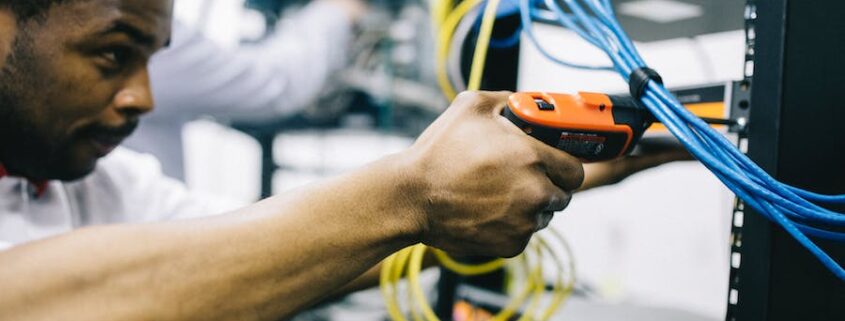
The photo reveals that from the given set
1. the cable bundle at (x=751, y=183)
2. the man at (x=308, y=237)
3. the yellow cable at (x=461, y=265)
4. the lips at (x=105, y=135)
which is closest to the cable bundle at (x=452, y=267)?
the yellow cable at (x=461, y=265)

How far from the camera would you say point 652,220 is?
140 cm

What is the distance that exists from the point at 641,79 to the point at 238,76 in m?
1.22

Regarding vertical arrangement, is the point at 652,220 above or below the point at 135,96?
below

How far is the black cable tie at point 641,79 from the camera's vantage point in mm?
446

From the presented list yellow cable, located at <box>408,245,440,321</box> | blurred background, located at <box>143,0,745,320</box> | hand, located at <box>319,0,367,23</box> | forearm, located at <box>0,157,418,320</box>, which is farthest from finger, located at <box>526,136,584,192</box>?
hand, located at <box>319,0,367,23</box>

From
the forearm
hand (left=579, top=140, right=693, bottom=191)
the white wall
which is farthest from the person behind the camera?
the white wall

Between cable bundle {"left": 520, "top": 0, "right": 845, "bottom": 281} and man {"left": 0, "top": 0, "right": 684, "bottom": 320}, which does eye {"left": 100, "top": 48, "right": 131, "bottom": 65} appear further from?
cable bundle {"left": 520, "top": 0, "right": 845, "bottom": 281}

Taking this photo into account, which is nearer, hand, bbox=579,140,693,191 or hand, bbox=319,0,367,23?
hand, bbox=579,140,693,191

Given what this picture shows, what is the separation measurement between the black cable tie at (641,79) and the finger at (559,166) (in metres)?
0.07

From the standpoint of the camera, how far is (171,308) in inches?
15.2

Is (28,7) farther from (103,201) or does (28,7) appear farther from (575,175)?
Answer: (575,175)

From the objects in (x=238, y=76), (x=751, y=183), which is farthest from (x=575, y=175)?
(x=238, y=76)

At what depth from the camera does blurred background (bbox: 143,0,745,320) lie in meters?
1.27

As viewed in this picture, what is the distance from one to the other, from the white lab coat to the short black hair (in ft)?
2.08
